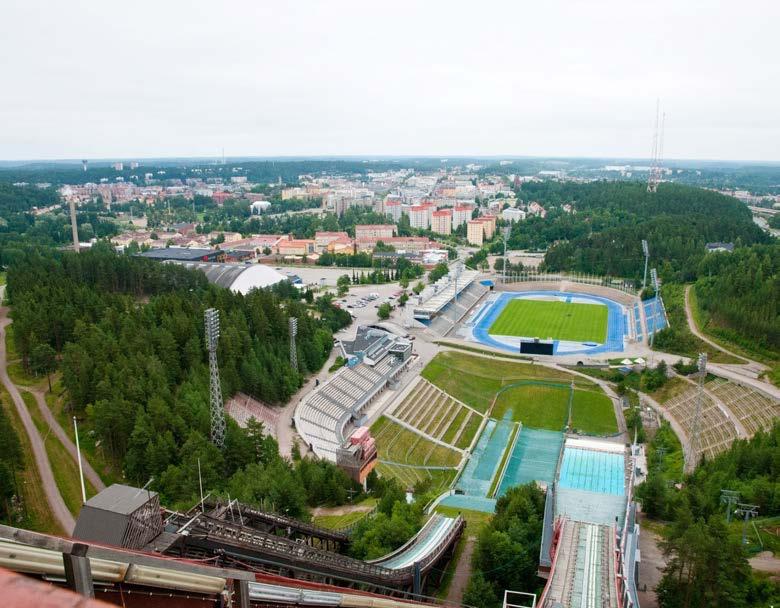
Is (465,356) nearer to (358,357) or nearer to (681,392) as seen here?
(358,357)

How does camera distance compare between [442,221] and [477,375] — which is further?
[442,221]

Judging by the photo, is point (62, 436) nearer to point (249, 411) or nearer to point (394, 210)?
point (249, 411)

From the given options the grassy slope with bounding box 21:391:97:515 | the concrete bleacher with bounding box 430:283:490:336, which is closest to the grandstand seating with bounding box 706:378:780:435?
the concrete bleacher with bounding box 430:283:490:336

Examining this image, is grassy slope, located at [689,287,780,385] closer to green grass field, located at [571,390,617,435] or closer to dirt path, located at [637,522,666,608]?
green grass field, located at [571,390,617,435]

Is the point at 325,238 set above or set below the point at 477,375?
above

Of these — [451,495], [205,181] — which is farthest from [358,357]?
[205,181]

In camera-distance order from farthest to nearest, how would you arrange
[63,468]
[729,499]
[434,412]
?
[434,412]
[63,468]
[729,499]

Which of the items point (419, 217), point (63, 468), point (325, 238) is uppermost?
point (419, 217)

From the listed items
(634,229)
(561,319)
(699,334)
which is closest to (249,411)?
(699,334)
